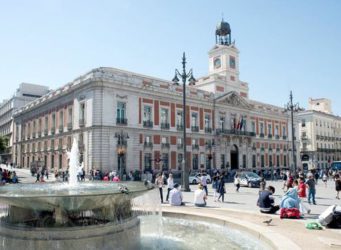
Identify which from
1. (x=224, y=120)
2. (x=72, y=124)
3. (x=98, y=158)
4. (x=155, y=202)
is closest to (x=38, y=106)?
(x=72, y=124)

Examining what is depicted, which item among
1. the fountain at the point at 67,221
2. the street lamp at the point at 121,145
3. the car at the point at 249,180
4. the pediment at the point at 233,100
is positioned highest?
the pediment at the point at 233,100

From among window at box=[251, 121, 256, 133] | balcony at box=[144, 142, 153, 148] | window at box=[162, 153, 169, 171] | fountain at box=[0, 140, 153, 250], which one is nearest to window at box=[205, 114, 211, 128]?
window at box=[162, 153, 169, 171]

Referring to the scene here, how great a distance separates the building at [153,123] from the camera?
32.4 m

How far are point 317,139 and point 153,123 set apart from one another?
1736 inches

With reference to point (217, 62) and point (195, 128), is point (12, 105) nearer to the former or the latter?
point (217, 62)

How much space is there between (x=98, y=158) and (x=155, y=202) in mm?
23303

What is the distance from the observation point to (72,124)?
35.7 metres

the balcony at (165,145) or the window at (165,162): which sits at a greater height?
the balcony at (165,145)

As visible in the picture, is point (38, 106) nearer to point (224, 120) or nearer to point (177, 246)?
point (224, 120)

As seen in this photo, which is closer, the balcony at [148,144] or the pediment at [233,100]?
the balcony at [148,144]

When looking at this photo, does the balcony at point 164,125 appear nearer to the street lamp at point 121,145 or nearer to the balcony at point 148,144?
the balcony at point 148,144

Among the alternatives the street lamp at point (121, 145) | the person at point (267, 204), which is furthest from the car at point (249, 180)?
the person at point (267, 204)

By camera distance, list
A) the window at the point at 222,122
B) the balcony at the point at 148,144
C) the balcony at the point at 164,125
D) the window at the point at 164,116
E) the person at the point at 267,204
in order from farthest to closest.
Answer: the window at the point at 222,122, the window at the point at 164,116, the balcony at the point at 164,125, the balcony at the point at 148,144, the person at the point at 267,204

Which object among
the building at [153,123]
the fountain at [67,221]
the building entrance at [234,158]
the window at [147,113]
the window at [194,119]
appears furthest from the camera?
the building entrance at [234,158]
